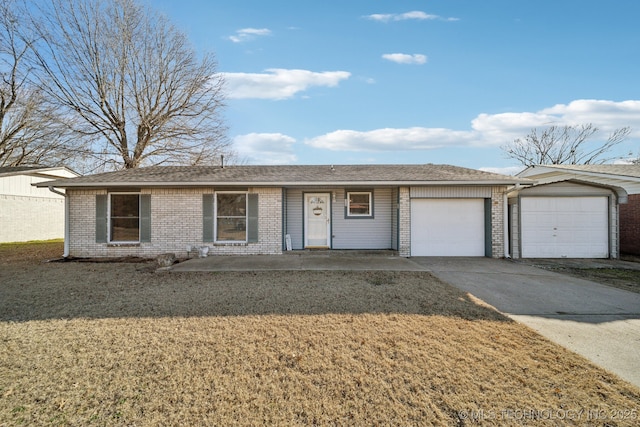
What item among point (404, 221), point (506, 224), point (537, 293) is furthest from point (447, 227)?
point (537, 293)

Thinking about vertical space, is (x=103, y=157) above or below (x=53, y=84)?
below

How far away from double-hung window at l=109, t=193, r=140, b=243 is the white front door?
5724 mm

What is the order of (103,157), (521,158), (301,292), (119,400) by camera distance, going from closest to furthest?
(119,400) < (301,292) < (103,157) < (521,158)

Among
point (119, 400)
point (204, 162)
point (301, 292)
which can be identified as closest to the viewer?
point (119, 400)

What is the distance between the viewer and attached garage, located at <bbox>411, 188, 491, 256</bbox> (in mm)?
10539

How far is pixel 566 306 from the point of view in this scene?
216 inches

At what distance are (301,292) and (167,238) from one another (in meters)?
6.40

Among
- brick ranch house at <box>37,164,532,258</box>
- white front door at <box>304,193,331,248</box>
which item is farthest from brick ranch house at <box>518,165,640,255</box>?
white front door at <box>304,193,331,248</box>

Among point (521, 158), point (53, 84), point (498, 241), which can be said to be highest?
point (53, 84)

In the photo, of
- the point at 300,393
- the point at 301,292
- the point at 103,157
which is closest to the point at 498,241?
the point at 301,292

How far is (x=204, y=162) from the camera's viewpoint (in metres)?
22.5

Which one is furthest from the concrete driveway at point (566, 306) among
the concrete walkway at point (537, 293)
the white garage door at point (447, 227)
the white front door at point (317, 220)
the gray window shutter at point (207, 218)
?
the gray window shutter at point (207, 218)

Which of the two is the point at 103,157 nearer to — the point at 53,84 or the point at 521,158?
the point at 53,84

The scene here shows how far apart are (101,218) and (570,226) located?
51.5 ft
